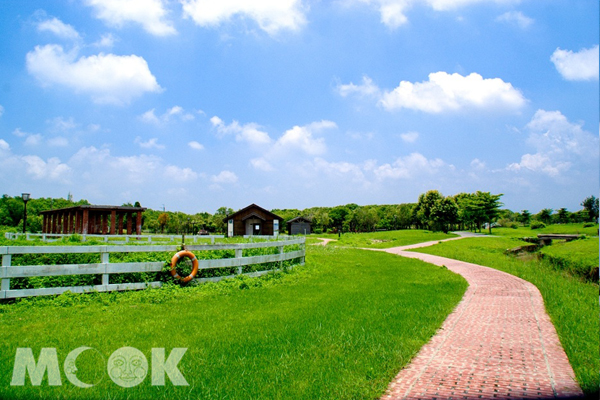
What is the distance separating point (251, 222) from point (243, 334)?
38954 mm

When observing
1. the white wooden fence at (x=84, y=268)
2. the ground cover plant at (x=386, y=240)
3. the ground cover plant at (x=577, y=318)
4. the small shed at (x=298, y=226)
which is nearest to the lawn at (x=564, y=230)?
the ground cover plant at (x=386, y=240)

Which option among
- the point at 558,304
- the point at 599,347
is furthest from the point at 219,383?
the point at 558,304

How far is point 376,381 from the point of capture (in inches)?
149

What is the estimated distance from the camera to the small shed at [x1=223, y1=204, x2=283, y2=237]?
43.3 m

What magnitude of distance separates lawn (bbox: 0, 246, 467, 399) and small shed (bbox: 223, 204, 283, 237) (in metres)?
34.1

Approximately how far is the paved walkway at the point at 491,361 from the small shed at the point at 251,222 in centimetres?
3706

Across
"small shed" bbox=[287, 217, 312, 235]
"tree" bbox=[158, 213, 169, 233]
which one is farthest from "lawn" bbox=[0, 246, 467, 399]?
"tree" bbox=[158, 213, 169, 233]

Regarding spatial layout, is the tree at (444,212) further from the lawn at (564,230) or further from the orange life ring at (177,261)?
the orange life ring at (177,261)

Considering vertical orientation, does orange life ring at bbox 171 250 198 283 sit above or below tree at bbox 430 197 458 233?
below

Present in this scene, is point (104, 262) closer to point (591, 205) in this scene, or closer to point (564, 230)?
point (591, 205)

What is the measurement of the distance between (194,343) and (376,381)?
232 cm

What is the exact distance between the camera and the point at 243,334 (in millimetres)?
5285

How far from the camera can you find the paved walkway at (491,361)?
3.59m

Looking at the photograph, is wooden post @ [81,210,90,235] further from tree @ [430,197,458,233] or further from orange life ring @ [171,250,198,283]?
tree @ [430,197,458,233]
